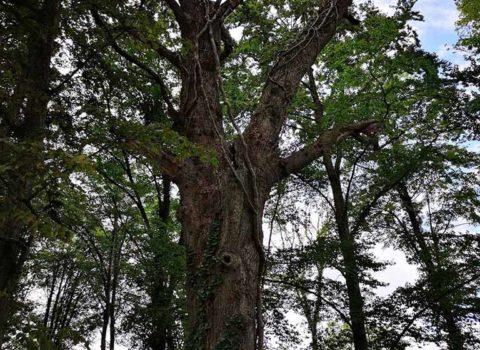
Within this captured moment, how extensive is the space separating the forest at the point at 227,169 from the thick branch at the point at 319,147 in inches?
0.8

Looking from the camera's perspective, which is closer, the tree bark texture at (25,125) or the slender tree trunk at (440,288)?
the tree bark texture at (25,125)

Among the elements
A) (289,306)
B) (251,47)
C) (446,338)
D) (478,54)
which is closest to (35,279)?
(289,306)

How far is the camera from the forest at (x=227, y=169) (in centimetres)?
284

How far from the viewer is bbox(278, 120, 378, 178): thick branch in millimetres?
3521

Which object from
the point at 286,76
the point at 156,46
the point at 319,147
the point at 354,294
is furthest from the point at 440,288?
the point at 156,46

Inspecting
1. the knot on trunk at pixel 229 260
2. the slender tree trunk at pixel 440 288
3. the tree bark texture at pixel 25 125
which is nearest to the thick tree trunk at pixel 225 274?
the knot on trunk at pixel 229 260

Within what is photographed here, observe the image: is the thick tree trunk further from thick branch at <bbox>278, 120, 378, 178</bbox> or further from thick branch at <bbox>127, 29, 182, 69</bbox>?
thick branch at <bbox>127, 29, 182, 69</bbox>

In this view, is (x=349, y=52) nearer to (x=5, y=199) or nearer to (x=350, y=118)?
(x=350, y=118)

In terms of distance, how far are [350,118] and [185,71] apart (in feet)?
16.9

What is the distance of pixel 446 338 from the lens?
24.0ft

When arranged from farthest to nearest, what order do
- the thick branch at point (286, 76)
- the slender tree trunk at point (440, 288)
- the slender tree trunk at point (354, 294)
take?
the slender tree trunk at point (354, 294) → the slender tree trunk at point (440, 288) → the thick branch at point (286, 76)

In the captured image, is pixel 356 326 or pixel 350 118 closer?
Result: pixel 356 326

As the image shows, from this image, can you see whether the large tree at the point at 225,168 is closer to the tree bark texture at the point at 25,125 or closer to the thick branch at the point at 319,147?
the thick branch at the point at 319,147

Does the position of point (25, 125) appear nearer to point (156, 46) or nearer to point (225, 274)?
point (156, 46)
